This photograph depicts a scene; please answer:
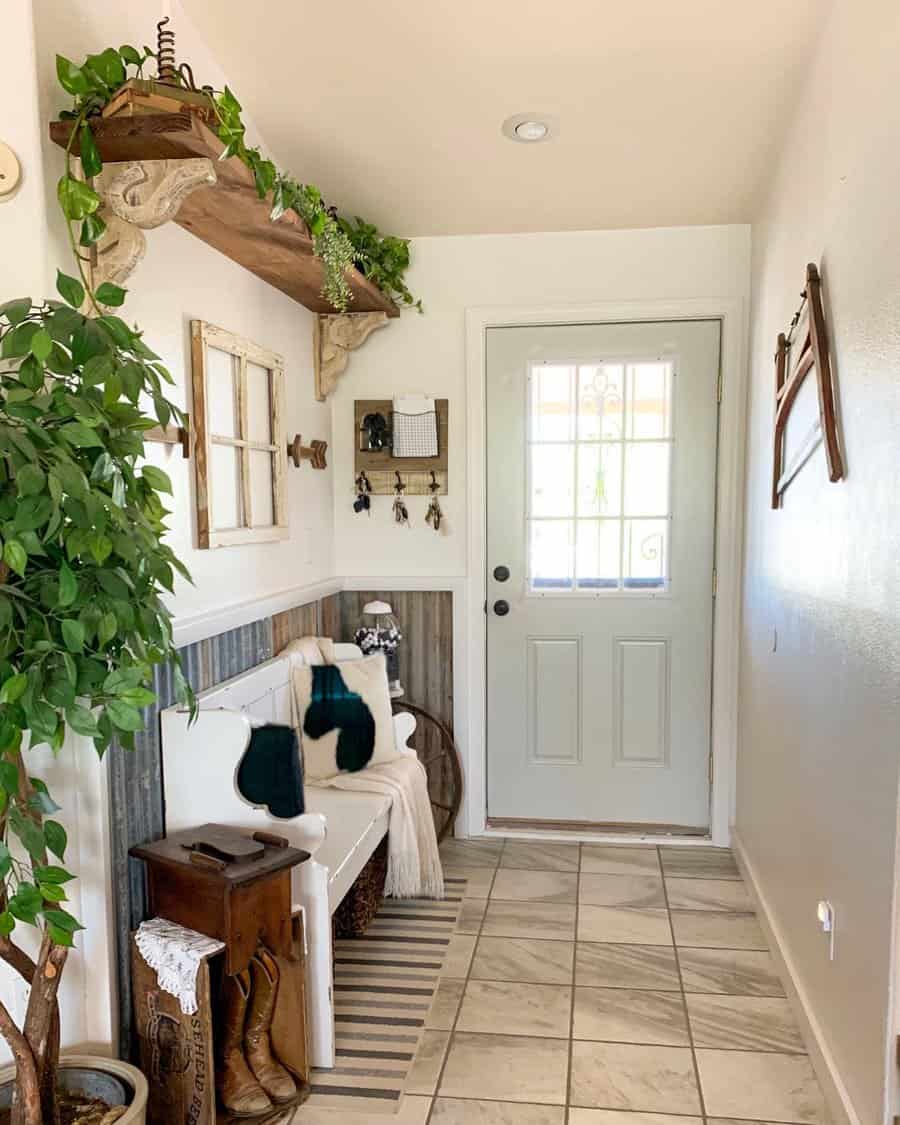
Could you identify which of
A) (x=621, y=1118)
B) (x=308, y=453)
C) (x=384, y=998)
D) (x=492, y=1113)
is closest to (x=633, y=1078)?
(x=621, y=1118)

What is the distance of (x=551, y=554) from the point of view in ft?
11.1

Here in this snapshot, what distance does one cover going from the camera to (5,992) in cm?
169

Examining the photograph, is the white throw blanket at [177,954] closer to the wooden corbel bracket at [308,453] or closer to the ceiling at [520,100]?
the wooden corbel bracket at [308,453]

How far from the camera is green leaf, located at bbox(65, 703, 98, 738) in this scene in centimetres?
125

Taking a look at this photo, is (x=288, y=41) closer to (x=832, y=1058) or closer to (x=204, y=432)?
(x=204, y=432)

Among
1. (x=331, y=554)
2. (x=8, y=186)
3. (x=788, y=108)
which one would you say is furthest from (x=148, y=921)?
(x=788, y=108)

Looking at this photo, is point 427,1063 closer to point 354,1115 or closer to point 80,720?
point 354,1115

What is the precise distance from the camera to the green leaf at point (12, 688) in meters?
1.16

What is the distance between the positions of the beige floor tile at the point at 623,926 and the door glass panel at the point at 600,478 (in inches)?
55.4

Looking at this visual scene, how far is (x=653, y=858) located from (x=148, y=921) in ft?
6.59

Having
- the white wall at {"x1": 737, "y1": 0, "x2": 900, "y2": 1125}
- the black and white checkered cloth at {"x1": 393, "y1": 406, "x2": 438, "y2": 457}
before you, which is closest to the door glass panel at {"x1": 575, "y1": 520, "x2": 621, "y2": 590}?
the black and white checkered cloth at {"x1": 393, "y1": 406, "x2": 438, "y2": 457}

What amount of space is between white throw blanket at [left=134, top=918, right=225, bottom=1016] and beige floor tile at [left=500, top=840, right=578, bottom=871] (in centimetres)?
164

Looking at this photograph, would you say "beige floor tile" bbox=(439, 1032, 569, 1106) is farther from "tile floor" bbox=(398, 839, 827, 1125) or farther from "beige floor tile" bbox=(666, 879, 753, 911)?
"beige floor tile" bbox=(666, 879, 753, 911)

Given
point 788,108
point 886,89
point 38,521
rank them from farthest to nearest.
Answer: point 788,108, point 886,89, point 38,521
